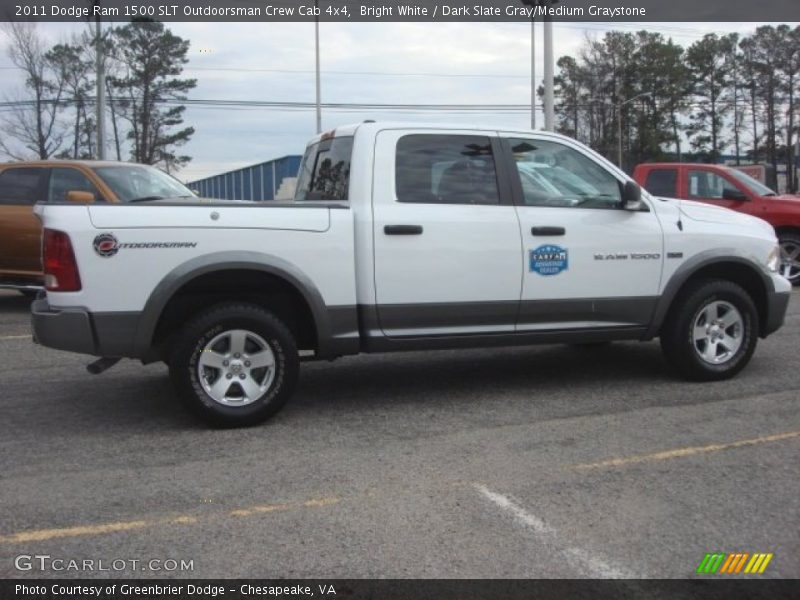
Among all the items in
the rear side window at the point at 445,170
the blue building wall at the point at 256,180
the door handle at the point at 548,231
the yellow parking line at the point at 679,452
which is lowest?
the yellow parking line at the point at 679,452

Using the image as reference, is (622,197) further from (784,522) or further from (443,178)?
(784,522)

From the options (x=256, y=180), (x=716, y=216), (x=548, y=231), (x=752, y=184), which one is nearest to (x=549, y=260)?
(x=548, y=231)

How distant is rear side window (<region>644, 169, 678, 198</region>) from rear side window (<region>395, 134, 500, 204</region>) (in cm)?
731

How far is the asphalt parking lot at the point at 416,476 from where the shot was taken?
332cm

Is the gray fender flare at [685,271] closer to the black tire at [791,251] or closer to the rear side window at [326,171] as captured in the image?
the rear side window at [326,171]

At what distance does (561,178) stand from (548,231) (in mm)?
497

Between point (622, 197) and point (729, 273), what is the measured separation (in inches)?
48.3

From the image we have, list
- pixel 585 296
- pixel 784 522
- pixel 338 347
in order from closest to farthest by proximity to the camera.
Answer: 1. pixel 784 522
2. pixel 338 347
3. pixel 585 296

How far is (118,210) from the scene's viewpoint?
4.63 metres

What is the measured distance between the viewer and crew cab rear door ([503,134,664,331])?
548 centimetres

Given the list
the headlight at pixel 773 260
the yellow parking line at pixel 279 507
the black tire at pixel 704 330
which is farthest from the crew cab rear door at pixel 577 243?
the yellow parking line at pixel 279 507

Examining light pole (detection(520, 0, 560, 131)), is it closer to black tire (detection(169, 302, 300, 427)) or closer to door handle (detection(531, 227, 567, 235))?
door handle (detection(531, 227, 567, 235))

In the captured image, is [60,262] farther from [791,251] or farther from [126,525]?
[791,251]

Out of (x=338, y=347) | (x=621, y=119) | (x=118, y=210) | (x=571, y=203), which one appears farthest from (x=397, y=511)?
(x=621, y=119)
